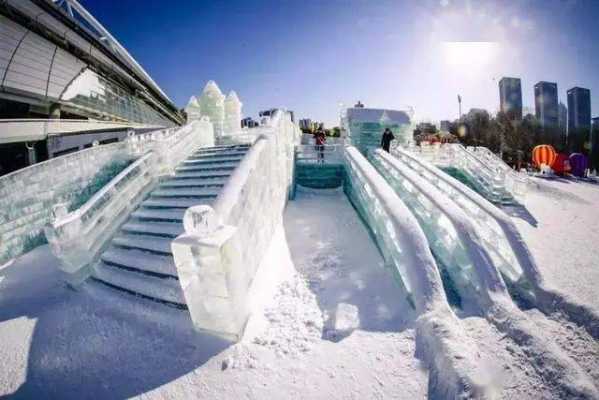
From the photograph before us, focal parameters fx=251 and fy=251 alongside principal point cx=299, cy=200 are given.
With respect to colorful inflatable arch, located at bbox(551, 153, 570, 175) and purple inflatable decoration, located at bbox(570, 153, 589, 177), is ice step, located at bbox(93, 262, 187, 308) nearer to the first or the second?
colorful inflatable arch, located at bbox(551, 153, 570, 175)

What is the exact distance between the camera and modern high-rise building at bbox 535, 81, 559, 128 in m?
94.3

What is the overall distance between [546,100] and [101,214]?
139472 mm

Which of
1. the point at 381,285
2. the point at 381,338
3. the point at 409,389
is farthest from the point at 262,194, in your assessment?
the point at 409,389

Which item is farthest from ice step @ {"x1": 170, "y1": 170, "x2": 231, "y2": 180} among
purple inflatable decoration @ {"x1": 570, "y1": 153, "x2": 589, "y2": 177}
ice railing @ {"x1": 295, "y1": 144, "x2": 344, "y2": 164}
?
purple inflatable decoration @ {"x1": 570, "y1": 153, "x2": 589, "y2": 177}

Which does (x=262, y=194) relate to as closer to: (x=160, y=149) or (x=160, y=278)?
(x=160, y=278)

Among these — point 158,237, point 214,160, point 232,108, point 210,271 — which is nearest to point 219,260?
point 210,271

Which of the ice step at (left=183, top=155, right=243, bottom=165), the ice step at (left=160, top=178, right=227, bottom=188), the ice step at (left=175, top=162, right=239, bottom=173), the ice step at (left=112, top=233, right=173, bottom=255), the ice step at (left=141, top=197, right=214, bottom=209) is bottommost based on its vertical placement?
the ice step at (left=112, top=233, right=173, bottom=255)

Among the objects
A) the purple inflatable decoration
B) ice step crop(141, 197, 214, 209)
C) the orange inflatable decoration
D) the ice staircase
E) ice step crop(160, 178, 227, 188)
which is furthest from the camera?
the purple inflatable decoration

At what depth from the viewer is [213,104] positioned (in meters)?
16.7

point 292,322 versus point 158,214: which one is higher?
point 158,214

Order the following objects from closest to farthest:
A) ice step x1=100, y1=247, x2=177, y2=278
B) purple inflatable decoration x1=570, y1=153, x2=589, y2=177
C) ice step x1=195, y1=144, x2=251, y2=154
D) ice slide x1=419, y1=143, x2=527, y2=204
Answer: ice step x1=100, y1=247, x2=177, y2=278 < ice step x1=195, y1=144, x2=251, y2=154 < ice slide x1=419, y1=143, x2=527, y2=204 < purple inflatable decoration x1=570, y1=153, x2=589, y2=177

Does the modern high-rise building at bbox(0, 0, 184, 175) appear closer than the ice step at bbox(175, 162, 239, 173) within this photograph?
No

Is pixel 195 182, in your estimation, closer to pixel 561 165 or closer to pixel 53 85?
pixel 53 85

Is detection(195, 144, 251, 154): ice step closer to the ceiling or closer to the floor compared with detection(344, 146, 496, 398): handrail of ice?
closer to the ceiling
